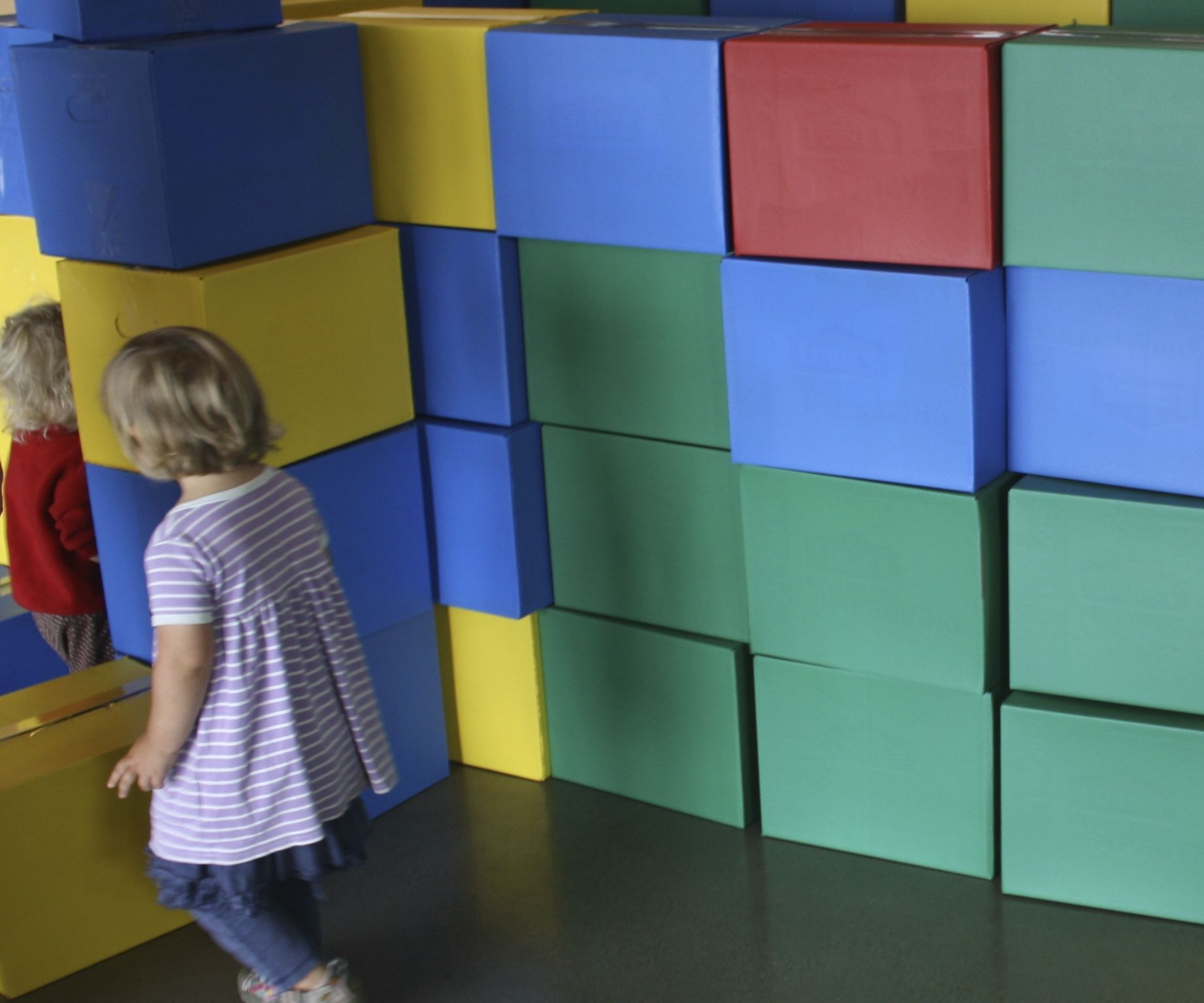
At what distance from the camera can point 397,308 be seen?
105 inches

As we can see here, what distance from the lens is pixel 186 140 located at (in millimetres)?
2340

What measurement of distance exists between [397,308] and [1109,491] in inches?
47.6

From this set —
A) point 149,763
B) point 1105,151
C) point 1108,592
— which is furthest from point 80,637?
point 1105,151

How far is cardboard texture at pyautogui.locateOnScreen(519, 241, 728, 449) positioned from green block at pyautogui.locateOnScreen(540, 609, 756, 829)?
39 cm

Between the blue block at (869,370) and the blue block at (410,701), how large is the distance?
0.78 meters

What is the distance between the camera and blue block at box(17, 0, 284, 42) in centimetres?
236

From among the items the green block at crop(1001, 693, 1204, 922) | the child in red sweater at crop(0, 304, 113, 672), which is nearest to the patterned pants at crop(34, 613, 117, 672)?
the child in red sweater at crop(0, 304, 113, 672)

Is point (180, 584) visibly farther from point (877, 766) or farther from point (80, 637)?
point (877, 766)

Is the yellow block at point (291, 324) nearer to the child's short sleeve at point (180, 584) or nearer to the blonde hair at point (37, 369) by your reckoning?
the blonde hair at point (37, 369)

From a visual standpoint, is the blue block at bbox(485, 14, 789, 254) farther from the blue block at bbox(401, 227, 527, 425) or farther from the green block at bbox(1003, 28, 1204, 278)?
the green block at bbox(1003, 28, 1204, 278)

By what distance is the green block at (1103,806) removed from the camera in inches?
90.9

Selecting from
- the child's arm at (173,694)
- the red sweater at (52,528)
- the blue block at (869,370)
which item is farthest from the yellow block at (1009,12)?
the red sweater at (52,528)

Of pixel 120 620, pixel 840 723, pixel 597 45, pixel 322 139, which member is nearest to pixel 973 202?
pixel 597 45

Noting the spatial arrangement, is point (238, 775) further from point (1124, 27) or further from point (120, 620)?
point (1124, 27)
